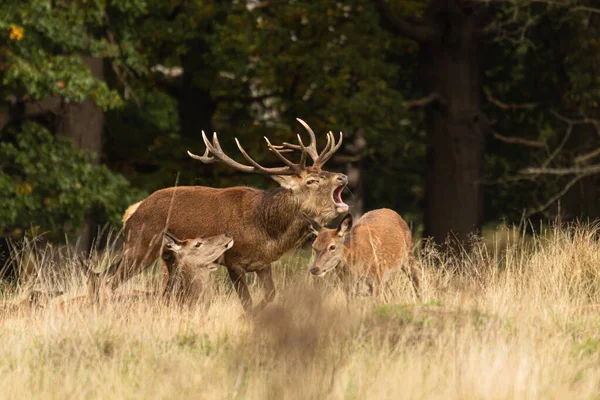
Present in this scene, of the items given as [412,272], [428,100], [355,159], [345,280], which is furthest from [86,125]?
[345,280]

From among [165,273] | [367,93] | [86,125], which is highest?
[165,273]

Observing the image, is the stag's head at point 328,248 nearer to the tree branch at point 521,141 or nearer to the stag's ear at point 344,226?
the stag's ear at point 344,226

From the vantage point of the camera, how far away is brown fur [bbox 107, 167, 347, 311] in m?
10.7

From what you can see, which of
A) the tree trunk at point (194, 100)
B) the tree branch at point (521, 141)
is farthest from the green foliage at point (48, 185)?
the tree branch at point (521, 141)

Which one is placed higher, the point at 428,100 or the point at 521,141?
the point at 428,100

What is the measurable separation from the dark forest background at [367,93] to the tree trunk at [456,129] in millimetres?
23

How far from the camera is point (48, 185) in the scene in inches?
623

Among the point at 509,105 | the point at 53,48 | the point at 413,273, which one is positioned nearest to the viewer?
the point at 413,273

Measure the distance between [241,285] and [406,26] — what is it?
10.1 m

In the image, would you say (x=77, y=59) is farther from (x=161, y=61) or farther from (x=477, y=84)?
(x=477, y=84)

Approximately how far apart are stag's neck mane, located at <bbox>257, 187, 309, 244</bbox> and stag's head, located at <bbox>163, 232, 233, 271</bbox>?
0.54 m

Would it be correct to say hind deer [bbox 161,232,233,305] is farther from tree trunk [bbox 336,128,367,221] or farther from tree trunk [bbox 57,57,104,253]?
tree trunk [bbox 336,128,367,221]

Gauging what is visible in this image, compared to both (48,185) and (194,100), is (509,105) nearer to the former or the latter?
(194,100)

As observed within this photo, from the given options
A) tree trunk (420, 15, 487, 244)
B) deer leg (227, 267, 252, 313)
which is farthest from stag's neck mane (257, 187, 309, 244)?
tree trunk (420, 15, 487, 244)
